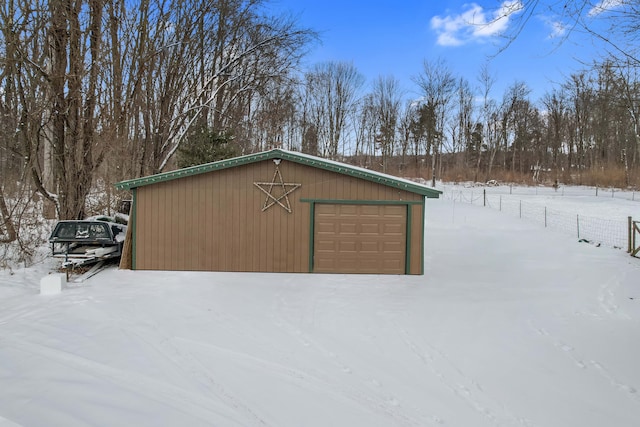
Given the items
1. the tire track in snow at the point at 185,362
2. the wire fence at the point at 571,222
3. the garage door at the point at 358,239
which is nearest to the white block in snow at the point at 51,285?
the tire track in snow at the point at 185,362

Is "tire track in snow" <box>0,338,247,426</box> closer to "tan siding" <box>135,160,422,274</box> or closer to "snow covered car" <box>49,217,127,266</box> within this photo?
"snow covered car" <box>49,217,127,266</box>

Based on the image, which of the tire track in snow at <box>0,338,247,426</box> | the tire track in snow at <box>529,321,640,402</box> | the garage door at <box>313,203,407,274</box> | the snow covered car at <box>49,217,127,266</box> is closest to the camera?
the tire track in snow at <box>0,338,247,426</box>

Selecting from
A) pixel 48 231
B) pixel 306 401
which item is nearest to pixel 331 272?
pixel 306 401

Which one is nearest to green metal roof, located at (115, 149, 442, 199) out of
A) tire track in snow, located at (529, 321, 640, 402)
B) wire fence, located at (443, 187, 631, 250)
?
tire track in snow, located at (529, 321, 640, 402)

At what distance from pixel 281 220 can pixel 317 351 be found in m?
4.91

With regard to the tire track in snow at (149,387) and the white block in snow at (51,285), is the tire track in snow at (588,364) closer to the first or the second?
the tire track in snow at (149,387)

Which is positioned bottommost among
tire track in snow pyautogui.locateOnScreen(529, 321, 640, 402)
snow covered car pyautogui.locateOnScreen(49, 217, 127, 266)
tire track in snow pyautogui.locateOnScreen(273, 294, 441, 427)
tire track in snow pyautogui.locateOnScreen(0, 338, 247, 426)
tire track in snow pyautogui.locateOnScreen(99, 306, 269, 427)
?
tire track in snow pyautogui.locateOnScreen(529, 321, 640, 402)

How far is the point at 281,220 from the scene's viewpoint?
9.26 meters

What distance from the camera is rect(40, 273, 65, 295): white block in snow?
265 inches

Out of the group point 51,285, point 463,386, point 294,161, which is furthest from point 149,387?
point 294,161

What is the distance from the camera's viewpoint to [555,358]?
4.64 meters

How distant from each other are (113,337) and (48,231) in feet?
27.4

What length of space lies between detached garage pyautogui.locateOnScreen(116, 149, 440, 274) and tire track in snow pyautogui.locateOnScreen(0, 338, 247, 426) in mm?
4902

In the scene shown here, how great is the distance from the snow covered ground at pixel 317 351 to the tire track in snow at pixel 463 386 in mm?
18
